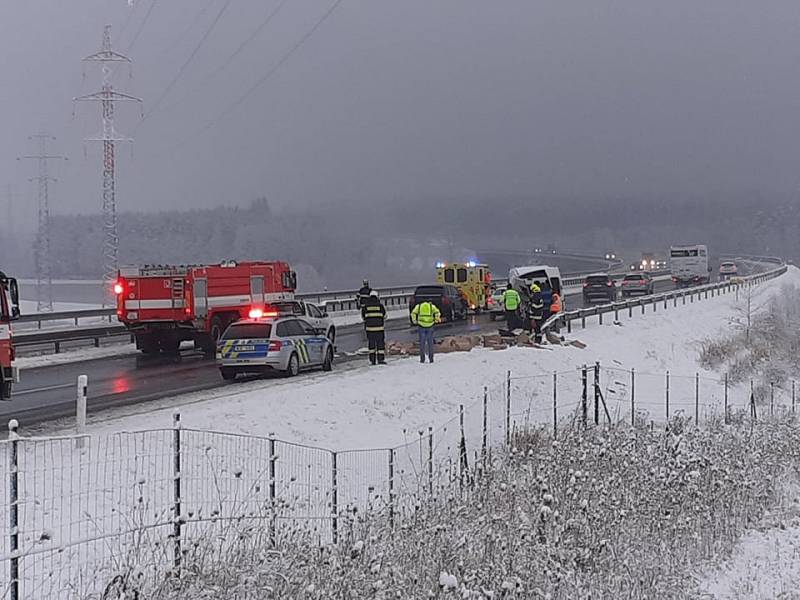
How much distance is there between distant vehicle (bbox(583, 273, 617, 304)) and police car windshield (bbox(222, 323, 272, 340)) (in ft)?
129

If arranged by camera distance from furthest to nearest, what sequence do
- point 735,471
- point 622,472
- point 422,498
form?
point 735,471
point 622,472
point 422,498

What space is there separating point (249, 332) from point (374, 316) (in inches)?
126

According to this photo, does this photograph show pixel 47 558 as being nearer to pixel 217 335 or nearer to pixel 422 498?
pixel 422 498

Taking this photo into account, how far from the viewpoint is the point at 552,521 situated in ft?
32.8

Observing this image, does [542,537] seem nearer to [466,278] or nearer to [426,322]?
[426,322]

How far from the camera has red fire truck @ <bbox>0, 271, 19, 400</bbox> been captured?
15.1 metres

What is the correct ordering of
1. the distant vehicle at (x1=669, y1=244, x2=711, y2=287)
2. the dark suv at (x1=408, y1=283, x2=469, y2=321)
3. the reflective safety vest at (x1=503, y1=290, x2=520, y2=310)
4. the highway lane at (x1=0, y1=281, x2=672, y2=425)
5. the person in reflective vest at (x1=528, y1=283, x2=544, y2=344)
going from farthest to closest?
the distant vehicle at (x1=669, y1=244, x2=711, y2=287) < the dark suv at (x1=408, y1=283, x2=469, y2=321) < the reflective safety vest at (x1=503, y1=290, x2=520, y2=310) < the person in reflective vest at (x1=528, y1=283, x2=544, y2=344) < the highway lane at (x1=0, y1=281, x2=672, y2=425)

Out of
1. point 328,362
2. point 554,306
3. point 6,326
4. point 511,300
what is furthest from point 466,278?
point 6,326

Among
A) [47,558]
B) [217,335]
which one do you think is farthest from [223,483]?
[217,335]

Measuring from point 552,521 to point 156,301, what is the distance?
21948 millimetres

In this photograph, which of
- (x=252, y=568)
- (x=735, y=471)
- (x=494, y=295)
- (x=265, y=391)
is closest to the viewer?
(x=252, y=568)

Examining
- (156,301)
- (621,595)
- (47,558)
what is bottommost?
(621,595)

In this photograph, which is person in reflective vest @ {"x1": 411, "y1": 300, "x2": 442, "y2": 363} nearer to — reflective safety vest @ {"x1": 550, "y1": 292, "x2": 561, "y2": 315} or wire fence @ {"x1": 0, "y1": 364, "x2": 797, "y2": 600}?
wire fence @ {"x1": 0, "y1": 364, "x2": 797, "y2": 600}

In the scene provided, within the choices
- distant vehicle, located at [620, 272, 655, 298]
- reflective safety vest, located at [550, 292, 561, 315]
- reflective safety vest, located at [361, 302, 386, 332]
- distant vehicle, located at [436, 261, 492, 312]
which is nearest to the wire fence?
reflective safety vest, located at [361, 302, 386, 332]
